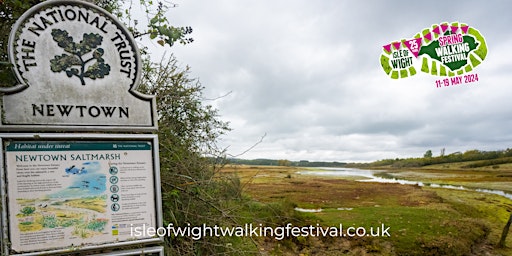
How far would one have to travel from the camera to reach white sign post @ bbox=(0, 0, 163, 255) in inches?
115

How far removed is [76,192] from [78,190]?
3 cm

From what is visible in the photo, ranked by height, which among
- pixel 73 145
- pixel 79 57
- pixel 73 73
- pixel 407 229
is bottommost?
pixel 407 229

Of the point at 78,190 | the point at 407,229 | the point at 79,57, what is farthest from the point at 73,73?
the point at 407,229

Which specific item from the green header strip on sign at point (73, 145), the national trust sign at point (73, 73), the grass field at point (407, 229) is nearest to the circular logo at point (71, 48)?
the national trust sign at point (73, 73)

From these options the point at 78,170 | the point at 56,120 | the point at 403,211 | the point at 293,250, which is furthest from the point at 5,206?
the point at 403,211

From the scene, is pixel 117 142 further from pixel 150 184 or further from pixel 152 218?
pixel 152 218

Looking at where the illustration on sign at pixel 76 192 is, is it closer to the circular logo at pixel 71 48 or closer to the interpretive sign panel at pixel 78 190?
the interpretive sign panel at pixel 78 190

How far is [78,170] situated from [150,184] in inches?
28.4

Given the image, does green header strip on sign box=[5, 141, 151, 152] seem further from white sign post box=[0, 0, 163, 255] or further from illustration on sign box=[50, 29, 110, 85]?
illustration on sign box=[50, 29, 110, 85]

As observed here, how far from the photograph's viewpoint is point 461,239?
34.6 feet

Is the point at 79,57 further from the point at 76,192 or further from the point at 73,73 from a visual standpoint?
the point at 76,192

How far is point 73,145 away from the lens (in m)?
3.15

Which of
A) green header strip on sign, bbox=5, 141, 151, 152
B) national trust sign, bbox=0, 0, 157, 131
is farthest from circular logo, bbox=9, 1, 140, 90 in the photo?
green header strip on sign, bbox=5, 141, 151, 152

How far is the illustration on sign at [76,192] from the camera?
2904 mm
